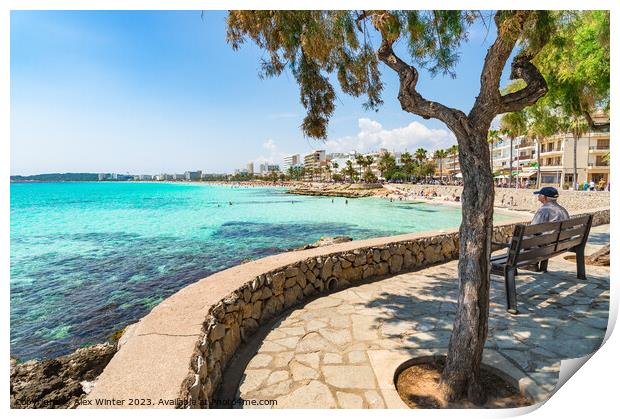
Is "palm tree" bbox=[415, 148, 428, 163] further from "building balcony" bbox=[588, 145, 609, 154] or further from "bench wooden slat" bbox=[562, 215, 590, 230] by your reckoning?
"bench wooden slat" bbox=[562, 215, 590, 230]

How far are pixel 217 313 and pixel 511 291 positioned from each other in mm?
3500

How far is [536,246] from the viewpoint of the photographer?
4449 millimetres

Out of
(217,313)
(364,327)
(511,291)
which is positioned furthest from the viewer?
(511,291)

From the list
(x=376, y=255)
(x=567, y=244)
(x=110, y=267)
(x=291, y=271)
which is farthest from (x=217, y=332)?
(x=110, y=267)

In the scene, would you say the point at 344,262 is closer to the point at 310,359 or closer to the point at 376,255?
the point at 376,255

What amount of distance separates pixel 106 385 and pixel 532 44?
14.0 feet

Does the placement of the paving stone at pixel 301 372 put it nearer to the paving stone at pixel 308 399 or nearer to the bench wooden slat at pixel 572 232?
the paving stone at pixel 308 399

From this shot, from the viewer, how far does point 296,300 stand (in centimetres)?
443

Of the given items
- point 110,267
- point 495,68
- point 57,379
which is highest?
point 495,68

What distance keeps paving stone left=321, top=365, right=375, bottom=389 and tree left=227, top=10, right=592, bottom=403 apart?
611 millimetres

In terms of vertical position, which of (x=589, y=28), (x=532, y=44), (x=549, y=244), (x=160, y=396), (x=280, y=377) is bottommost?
(x=280, y=377)

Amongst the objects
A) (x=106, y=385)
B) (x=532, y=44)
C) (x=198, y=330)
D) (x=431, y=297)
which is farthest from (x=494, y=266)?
(x=106, y=385)
